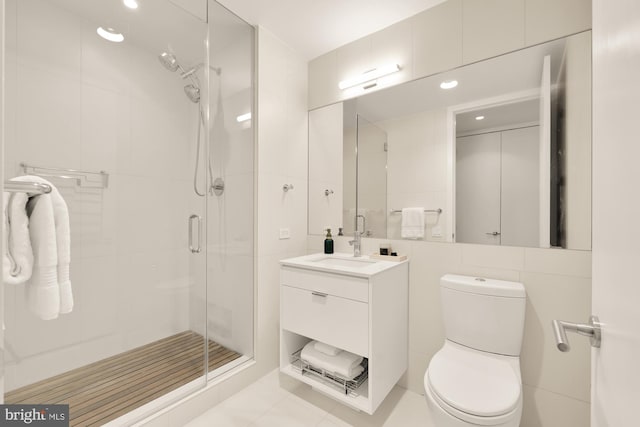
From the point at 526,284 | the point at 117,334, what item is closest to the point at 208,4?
the point at 117,334

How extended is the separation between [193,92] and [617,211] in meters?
2.06

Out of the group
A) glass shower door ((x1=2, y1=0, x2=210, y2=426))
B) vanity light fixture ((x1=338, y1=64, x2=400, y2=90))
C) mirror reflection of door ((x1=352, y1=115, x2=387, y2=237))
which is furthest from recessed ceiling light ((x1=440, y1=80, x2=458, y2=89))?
glass shower door ((x1=2, y1=0, x2=210, y2=426))

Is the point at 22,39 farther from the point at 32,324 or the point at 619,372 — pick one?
the point at 619,372

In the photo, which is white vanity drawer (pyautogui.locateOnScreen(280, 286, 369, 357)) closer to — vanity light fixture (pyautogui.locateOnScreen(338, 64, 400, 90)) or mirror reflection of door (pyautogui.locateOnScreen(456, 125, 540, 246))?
mirror reflection of door (pyautogui.locateOnScreen(456, 125, 540, 246))

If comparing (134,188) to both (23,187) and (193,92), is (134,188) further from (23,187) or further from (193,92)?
(23,187)

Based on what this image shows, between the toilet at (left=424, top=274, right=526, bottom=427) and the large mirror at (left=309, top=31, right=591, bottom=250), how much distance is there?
0.31m

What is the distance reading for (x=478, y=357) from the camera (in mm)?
1418

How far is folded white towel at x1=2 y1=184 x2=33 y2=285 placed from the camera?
771 mm

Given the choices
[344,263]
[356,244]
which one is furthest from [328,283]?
[356,244]

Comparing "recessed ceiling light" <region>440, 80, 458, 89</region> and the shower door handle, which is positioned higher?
"recessed ceiling light" <region>440, 80, 458, 89</region>

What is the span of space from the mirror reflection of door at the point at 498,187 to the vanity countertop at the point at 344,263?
19.8 inches

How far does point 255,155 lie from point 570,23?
1.90m

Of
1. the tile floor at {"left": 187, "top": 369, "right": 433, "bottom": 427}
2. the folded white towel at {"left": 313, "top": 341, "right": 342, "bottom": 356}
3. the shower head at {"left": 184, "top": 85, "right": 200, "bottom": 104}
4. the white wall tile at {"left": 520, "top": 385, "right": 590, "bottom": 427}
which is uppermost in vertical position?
the shower head at {"left": 184, "top": 85, "right": 200, "bottom": 104}

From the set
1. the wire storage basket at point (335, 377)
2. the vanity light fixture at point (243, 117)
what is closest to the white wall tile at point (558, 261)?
the wire storage basket at point (335, 377)
